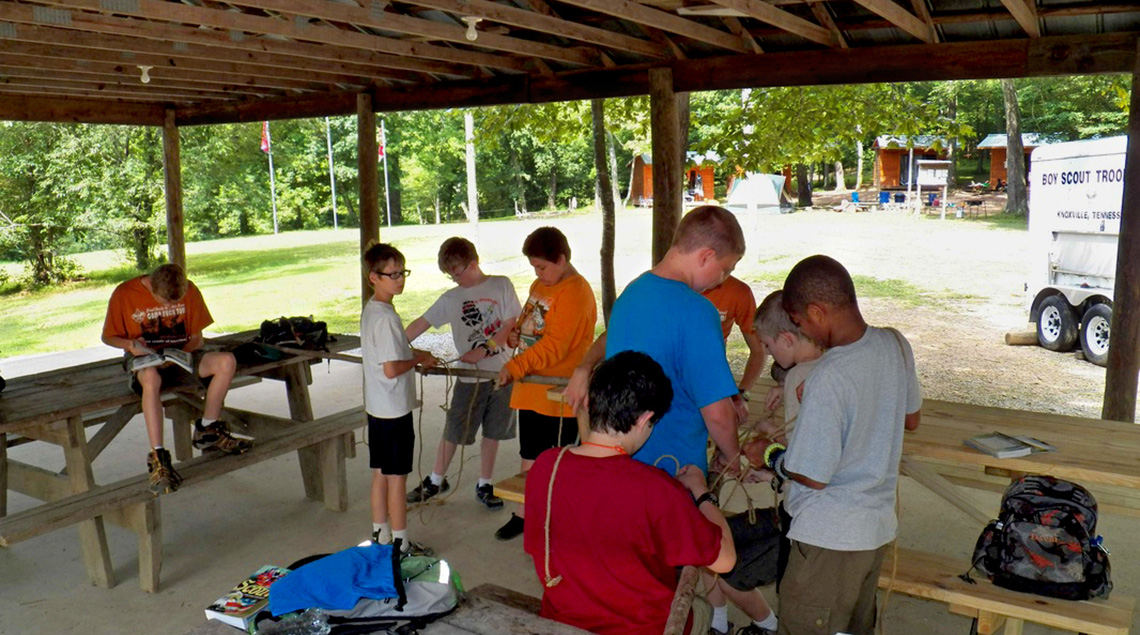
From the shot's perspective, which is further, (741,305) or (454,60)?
(454,60)

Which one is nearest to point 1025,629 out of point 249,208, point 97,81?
point 97,81

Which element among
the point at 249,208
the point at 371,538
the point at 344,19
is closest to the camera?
the point at 371,538

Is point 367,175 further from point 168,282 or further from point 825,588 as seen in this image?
point 825,588

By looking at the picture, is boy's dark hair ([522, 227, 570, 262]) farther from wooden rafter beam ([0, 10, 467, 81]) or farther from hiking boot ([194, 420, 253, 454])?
wooden rafter beam ([0, 10, 467, 81])

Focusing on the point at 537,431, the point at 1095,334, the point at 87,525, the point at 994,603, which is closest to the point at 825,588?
the point at 994,603

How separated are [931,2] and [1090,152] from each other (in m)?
6.10

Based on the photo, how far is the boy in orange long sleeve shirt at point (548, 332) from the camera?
4426mm

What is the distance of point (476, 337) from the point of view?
5.20 m

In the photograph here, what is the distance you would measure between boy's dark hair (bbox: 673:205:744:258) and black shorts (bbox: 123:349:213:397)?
11.3ft

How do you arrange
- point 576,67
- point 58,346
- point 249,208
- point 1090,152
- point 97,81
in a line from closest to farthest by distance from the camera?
point 576,67
point 97,81
point 1090,152
point 58,346
point 249,208

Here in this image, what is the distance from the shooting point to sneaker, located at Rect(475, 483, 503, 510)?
5379 mm

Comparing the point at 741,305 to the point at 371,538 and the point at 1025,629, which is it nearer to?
the point at 1025,629

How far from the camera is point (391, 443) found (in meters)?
4.38

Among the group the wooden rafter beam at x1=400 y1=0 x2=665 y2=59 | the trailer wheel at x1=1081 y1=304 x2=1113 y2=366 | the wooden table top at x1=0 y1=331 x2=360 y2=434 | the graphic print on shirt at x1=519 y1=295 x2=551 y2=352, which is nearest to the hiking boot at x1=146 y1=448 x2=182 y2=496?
the wooden table top at x1=0 y1=331 x2=360 y2=434
